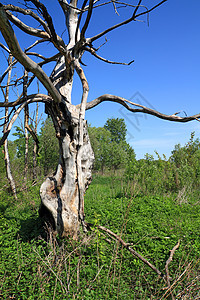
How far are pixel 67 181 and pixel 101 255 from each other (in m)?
1.43

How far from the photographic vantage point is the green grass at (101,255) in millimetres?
2896

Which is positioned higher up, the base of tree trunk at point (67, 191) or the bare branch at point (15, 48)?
the bare branch at point (15, 48)

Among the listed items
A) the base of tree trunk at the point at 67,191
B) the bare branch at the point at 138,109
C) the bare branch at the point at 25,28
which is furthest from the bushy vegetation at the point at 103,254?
the bare branch at the point at 25,28

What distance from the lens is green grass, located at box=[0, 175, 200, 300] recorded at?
290 cm

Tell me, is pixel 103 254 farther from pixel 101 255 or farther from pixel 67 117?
pixel 67 117

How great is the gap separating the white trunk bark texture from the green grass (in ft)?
1.15

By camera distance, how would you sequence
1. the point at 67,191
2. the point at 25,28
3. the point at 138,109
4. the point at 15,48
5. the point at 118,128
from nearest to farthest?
the point at 15,48 < the point at 67,191 < the point at 25,28 < the point at 138,109 < the point at 118,128

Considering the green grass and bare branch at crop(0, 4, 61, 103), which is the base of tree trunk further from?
A: bare branch at crop(0, 4, 61, 103)

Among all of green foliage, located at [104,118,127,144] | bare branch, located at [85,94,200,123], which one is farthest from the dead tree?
green foliage, located at [104,118,127,144]

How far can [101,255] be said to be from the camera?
3.67m

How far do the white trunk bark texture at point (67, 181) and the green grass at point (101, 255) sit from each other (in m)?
0.35

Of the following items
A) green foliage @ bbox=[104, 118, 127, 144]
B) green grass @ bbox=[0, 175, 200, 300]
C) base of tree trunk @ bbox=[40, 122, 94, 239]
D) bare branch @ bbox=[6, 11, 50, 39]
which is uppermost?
green foliage @ bbox=[104, 118, 127, 144]

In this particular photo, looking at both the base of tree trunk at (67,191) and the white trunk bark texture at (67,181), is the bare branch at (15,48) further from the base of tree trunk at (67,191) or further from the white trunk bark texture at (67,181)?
the base of tree trunk at (67,191)

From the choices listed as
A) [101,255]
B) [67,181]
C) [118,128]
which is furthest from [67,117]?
[118,128]
